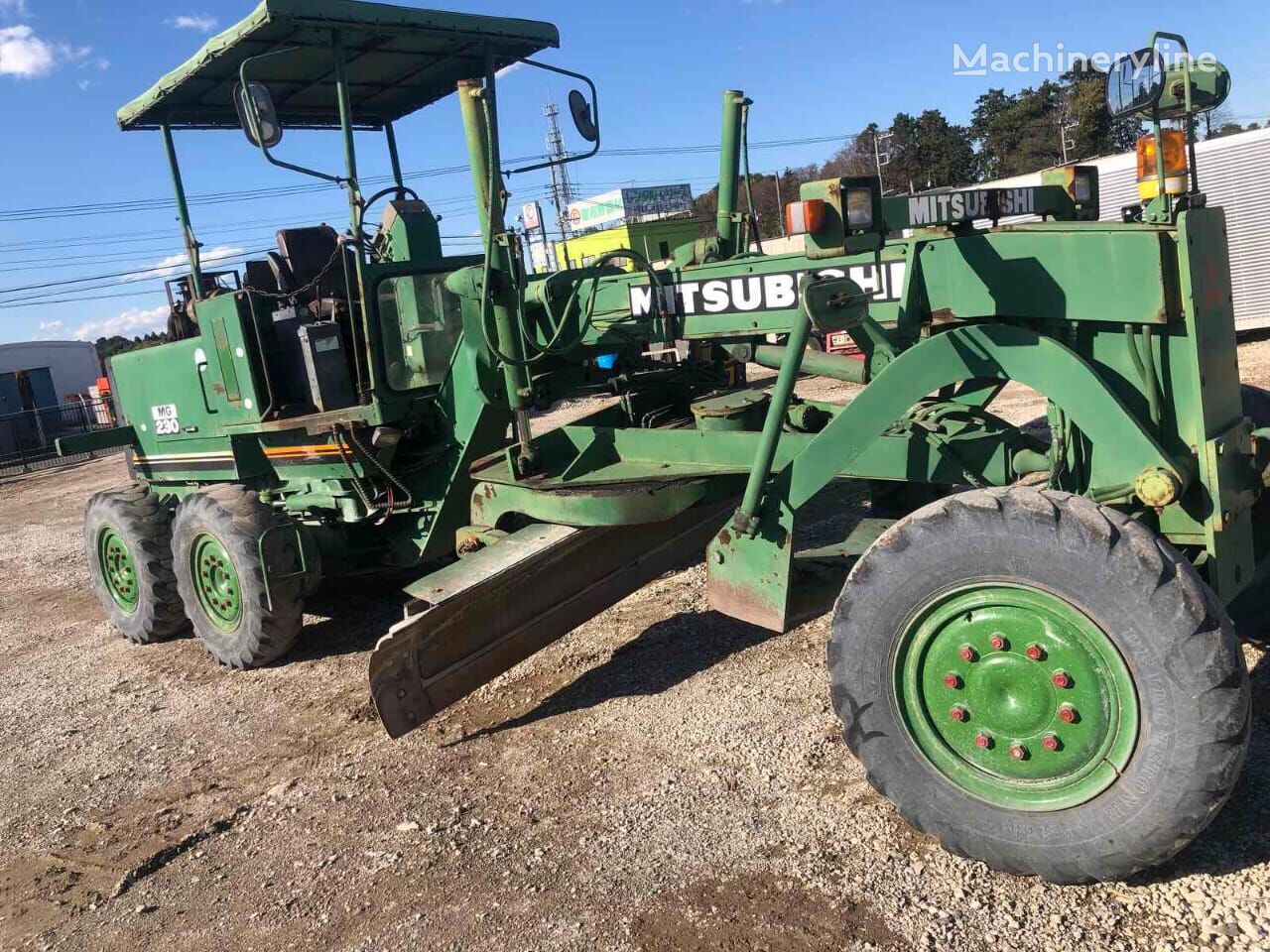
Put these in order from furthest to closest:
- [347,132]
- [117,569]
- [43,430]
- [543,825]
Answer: [43,430] < [117,569] < [347,132] < [543,825]

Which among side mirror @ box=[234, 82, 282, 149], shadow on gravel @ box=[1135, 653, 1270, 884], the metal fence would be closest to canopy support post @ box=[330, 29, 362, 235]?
side mirror @ box=[234, 82, 282, 149]

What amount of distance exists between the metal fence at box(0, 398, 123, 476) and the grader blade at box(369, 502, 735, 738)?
66.9 ft

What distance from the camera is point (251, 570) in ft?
18.5

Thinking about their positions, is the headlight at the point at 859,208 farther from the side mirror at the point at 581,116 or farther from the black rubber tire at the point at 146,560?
the black rubber tire at the point at 146,560

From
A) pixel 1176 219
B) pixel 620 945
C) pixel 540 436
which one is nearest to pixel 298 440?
pixel 540 436

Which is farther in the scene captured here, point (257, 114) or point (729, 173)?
point (729, 173)

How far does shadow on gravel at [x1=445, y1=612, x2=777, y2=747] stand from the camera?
15.6ft

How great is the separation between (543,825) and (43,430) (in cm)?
2821

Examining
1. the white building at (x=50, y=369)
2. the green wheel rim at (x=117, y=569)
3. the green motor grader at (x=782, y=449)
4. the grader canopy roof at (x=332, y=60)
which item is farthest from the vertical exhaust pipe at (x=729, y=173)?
the white building at (x=50, y=369)

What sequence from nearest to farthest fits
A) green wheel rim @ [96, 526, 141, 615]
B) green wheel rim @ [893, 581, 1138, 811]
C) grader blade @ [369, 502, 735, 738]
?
1. green wheel rim @ [893, 581, 1138, 811]
2. grader blade @ [369, 502, 735, 738]
3. green wheel rim @ [96, 526, 141, 615]

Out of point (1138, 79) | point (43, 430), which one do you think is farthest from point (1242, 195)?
point (43, 430)

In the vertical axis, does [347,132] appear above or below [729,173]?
above

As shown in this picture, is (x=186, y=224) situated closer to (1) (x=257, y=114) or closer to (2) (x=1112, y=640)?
(1) (x=257, y=114)

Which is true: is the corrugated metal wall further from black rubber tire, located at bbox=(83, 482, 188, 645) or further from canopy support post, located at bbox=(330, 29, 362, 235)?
black rubber tire, located at bbox=(83, 482, 188, 645)
